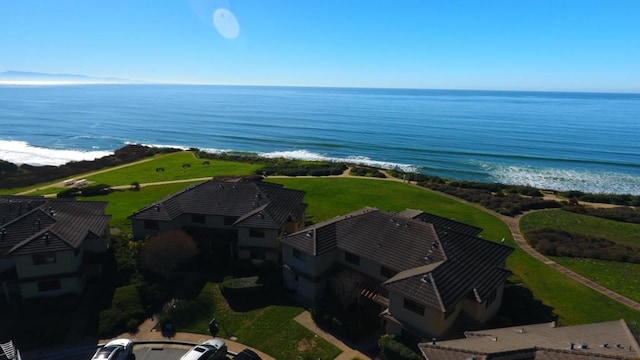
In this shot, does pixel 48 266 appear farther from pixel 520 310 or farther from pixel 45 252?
pixel 520 310

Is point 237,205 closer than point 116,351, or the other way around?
point 116,351

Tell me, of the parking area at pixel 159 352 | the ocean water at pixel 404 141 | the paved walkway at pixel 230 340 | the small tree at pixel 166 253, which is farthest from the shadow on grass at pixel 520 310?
the ocean water at pixel 404 141

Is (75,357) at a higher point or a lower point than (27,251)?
lower

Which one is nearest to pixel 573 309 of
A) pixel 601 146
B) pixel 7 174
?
pixel 7 174

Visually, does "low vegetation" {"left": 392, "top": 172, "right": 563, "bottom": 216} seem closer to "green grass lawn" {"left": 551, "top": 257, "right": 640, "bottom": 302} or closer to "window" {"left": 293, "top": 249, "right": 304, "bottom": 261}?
"green grass lawn" {"left": 551, "top": 257, "right": 640, "bottom": 302}

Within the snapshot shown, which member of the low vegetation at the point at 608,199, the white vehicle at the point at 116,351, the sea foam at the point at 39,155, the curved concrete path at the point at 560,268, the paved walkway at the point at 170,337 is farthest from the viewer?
the sea foam at the point at 39,155

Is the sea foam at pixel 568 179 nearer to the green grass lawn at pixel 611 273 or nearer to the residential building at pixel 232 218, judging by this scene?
the green grass lawn at pixel 611 273

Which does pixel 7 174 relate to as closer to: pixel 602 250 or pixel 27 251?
pixel 27 251

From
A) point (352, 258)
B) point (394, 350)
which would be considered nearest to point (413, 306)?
point (394, 350)
